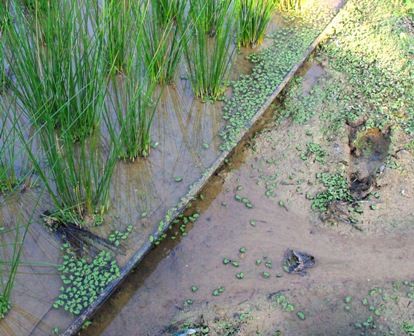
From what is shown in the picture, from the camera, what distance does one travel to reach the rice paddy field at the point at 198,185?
2271 mm

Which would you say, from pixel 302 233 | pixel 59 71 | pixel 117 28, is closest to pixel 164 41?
pixel 117 28

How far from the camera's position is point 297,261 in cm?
246

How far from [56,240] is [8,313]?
385 mm

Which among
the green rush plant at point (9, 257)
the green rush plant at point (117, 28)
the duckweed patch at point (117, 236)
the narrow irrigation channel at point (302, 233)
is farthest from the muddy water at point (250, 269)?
the green rush plant at point (117, 28)

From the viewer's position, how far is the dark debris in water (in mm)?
2426

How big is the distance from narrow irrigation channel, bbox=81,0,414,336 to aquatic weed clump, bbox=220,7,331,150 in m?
0.09

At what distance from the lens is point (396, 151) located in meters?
2.88

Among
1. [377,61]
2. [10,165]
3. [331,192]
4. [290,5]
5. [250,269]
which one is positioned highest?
[290,5]

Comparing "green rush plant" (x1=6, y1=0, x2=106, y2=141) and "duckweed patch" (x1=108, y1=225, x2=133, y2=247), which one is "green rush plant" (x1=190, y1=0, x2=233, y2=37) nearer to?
"green rush plant" (x1=6, y1=0, x2=106, y2=141)

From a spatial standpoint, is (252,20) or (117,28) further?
(252,20)

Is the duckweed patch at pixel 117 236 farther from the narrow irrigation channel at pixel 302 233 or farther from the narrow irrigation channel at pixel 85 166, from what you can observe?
the narrow irrigation channel at pixel 302 233

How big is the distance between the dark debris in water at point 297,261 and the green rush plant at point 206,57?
3.65 ft

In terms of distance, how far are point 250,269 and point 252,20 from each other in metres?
1.69

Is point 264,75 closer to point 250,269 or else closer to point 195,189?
point 195,189
